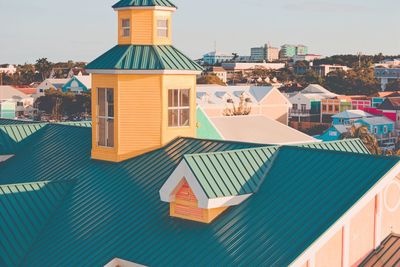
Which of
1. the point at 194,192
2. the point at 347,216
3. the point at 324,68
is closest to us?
the point at 347,216

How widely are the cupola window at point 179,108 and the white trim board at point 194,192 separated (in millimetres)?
4461

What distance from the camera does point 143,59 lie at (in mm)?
17547

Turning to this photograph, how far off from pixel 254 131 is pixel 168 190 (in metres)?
30.1

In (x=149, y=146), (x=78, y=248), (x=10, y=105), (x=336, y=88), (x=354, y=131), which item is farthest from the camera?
(x=336, y=88)

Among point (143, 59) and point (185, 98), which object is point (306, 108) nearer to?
point (185, 98)

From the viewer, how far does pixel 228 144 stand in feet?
50.8

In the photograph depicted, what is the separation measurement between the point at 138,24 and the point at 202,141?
3.94 m

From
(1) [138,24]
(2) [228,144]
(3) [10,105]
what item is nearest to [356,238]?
(2) [228,144]

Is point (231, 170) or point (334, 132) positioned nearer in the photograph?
point (231, 170)

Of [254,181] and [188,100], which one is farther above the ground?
[188,100]

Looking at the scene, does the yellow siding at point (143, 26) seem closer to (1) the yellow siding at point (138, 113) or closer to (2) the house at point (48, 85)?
(1) the yellow siding at point (138, 113)

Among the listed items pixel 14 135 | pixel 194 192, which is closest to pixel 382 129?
pixel 14 135

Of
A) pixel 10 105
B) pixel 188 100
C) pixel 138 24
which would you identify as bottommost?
pixel 10 105

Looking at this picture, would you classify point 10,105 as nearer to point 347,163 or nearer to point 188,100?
point 188,100
